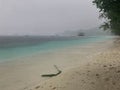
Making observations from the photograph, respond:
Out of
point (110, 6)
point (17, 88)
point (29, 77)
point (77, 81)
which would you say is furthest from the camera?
point (29, 77)

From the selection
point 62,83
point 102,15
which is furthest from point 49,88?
point 102,15

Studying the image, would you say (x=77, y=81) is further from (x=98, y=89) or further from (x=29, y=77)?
(x=29, y=77)

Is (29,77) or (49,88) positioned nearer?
(49,88)

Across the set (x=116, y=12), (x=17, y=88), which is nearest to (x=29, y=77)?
(x=17, y=88)

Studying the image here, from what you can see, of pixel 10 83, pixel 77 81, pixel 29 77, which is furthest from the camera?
pixel 29 77

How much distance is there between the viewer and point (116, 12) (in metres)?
13.1

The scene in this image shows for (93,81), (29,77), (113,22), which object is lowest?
(29,77)

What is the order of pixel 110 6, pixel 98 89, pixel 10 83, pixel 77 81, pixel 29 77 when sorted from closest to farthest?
pixel 98 89 → pixel 110 6 → pixel 77 81 → pixel 10 83 → pixel 29 77

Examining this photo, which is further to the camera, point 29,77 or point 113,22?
point 29,77

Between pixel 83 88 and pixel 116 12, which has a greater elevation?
pixel 116 12

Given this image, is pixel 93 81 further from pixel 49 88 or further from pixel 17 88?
pixel 17 88

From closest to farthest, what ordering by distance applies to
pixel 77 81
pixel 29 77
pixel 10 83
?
pixel 77 81 < pixel 10 83 < pixel 29 77

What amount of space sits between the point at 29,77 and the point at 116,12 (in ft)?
34.7

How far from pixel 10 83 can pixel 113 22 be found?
342 inches
